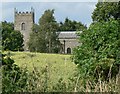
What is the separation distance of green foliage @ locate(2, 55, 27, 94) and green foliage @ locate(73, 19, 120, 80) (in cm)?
102

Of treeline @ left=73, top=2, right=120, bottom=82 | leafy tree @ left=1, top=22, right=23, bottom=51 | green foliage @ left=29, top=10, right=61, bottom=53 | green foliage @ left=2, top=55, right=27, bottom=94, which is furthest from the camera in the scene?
green foliage @ left=29, top=10, right=61, bottom=53

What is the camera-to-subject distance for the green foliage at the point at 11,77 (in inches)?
131

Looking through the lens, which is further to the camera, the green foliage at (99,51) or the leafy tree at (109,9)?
the leafy tree at (109,9)

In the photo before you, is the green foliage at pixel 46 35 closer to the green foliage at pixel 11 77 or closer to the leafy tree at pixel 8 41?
the leafy tree at pixel 8 41

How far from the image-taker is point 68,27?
38.2 m

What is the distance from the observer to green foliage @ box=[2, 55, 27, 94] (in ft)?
10.9

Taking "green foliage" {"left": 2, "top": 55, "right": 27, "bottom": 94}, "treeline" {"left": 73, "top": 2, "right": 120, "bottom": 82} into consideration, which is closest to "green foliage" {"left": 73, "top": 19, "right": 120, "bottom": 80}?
"treeline" {"left": 73, "top": 2, "right": 120, "bottom": 82}

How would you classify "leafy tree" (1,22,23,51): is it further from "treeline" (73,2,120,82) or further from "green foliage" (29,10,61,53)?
"green foliage" (29,10,61,53)

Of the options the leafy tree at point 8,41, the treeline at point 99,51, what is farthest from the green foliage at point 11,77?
the treeline at point 99,51

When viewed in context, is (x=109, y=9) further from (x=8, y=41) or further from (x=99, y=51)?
(x=8, y=41)

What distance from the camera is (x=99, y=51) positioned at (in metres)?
4.61

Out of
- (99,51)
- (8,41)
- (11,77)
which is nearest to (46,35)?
(99,51)

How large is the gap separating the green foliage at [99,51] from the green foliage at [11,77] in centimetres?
102

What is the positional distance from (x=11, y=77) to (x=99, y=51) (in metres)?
1.54
